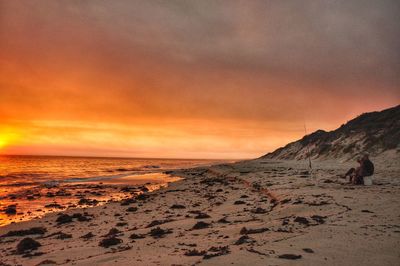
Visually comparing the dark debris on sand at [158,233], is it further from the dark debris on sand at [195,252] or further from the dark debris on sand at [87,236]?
the dark debris on sand at [195,252]

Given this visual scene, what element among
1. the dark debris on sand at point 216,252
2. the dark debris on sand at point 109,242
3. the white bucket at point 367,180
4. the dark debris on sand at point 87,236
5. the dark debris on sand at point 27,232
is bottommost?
the dark debris on sand at point 27,232

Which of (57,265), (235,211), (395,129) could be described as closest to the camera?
(57,265)

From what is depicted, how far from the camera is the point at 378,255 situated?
6305 millimetres

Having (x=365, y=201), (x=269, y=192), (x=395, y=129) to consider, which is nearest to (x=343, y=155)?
(x=395, y=129)

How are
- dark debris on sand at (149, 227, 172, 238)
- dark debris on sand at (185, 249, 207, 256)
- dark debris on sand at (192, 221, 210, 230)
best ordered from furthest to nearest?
dark debris on sand at (192, 221, 210, 230) → dark debris on sand at (149, 227, 172, 238) → dark debris on sand at (185, 249, 207, 256)

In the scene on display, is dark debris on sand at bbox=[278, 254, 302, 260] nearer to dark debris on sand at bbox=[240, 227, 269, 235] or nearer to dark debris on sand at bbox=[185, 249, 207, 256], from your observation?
dark debris on sand at bbox=[185, 249, 207, 256]

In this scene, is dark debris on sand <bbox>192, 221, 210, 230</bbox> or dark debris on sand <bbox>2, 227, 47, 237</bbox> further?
dark debris on sand <bbox>2, 227, 47, 237</bbox>

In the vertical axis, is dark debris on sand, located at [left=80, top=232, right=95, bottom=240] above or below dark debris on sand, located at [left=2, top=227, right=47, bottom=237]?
above

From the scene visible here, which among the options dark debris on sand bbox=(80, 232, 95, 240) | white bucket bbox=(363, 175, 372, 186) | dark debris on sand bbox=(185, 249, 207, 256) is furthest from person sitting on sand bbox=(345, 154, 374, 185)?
dark debris on sand bbox=(80, 232, 95, 240)

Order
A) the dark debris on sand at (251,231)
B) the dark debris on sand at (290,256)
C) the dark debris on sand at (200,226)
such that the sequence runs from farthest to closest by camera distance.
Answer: the dark debris on sand at (200,226) < the dark debris on sand at (251,231) < the dark debris on sand at (290,256)

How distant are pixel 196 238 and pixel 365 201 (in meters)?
7.08

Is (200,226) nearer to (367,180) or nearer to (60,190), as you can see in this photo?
(367,180)

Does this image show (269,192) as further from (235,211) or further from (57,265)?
(57,265)

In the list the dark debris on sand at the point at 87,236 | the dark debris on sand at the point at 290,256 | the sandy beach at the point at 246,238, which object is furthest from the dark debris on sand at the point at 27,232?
the dark debris on sand at the point at 290,256
